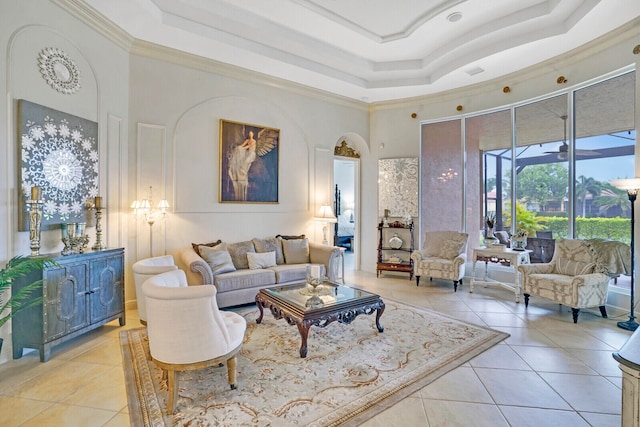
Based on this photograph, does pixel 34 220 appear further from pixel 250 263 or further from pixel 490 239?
pixel 490 239

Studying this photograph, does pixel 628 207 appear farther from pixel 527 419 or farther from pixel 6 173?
pixel 6 173

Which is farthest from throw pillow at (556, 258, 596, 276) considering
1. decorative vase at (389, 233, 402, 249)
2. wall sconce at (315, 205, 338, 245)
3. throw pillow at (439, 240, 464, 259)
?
wall sconce at (315, 205, 338, 245)

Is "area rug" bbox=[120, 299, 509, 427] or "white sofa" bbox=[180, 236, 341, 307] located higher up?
"white sofa" bbox=[180, 236, 341, 307]

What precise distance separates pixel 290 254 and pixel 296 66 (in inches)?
120

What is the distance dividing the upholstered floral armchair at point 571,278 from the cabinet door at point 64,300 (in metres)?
5.45

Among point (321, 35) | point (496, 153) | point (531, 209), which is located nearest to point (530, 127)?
point (496, 153)

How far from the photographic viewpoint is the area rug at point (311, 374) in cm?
218

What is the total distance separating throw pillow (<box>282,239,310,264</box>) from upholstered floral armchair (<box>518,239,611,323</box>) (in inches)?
127

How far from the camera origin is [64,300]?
3.11 m

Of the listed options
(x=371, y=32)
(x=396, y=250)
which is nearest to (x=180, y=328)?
(x=371, y=32)

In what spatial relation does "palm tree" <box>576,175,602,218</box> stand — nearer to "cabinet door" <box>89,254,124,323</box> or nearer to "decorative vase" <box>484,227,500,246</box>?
"decorative vase" <box>484,227,500,246</box>

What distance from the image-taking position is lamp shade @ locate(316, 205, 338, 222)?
6000 mm

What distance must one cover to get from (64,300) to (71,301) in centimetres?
7

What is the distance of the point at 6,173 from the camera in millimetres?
2922
